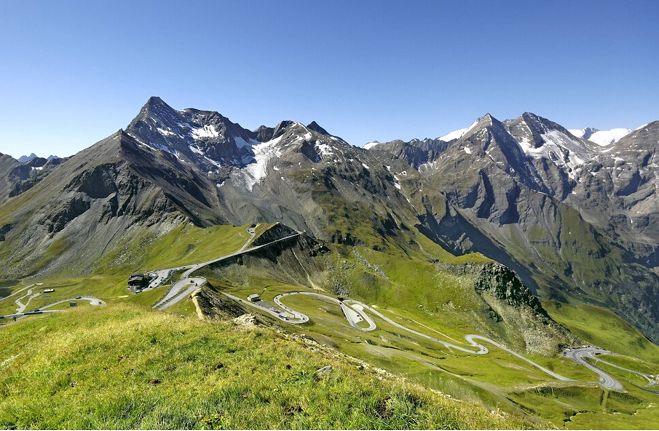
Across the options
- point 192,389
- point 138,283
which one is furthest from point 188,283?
point 192,389

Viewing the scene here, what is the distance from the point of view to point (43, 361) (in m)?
15.8

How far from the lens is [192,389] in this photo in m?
13.4

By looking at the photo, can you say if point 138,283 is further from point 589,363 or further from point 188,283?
A: point 589,363

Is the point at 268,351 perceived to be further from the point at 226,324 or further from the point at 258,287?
the point at 258,287

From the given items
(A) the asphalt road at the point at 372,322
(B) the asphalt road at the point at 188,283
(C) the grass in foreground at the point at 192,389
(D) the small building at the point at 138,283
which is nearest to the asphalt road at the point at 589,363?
(A) the asphalt road at the point at 372,322

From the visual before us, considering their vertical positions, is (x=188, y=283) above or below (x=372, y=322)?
above

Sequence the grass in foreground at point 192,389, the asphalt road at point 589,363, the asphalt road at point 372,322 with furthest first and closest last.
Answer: the asphalt road at point 589,363 → the asphalt road at point 372,322 → the grass in foreground at point 192,389

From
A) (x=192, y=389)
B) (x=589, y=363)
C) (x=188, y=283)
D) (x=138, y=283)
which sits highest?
(x=192, y=389)

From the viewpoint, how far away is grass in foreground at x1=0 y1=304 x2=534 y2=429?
1130 cm

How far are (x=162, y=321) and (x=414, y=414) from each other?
16969 millimetres

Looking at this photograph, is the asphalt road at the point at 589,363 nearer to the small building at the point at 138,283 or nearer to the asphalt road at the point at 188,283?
the asphalt road at the point at 188,283

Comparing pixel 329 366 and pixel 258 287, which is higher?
pixel 329 366

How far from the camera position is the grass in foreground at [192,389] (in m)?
11.3

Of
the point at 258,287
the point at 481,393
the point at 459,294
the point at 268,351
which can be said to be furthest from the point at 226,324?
the point at 459,294
